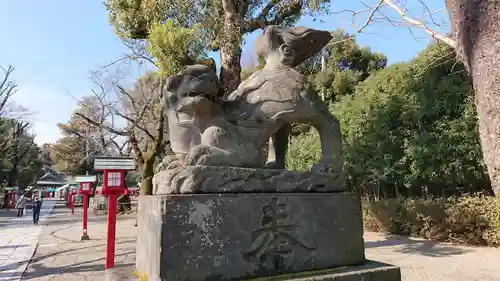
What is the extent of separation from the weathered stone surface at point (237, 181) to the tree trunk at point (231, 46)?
5015 millimetres

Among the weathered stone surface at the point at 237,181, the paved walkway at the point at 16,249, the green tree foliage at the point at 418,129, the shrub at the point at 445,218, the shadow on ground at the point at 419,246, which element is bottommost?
the paved walkway at the point at 16,249

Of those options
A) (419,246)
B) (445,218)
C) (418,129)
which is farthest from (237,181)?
(418,129)

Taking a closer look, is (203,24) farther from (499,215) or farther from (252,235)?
(499,215)

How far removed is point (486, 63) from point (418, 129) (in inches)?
219

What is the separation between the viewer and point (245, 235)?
8.13ft

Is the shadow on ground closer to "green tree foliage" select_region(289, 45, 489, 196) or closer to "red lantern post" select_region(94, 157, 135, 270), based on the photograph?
"green tree foliage" select_region(289, 45, 489, 196)

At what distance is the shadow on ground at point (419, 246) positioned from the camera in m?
7.69

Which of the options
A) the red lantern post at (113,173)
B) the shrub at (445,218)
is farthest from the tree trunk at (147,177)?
the shrub at (445,218)

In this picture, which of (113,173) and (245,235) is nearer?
(245,235)

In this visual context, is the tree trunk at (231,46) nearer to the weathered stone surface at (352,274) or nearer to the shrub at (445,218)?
the weathered stone surface at (352,274)

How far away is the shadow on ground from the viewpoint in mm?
7691

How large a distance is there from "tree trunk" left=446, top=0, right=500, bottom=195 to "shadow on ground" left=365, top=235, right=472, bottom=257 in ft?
9.78

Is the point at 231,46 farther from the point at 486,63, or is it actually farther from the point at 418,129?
the point at 418,129

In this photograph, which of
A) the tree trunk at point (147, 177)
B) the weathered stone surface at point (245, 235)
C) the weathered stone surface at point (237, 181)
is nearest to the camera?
the weathered stone surface at point (245, 235)
